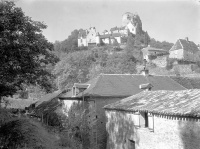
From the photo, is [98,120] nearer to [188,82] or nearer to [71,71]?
[188,82]

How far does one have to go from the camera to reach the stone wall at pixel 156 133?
1350 cm

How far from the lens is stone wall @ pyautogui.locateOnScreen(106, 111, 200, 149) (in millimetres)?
13500

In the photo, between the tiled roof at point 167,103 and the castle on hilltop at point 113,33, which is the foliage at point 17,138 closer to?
the tiled roof at point 167,103

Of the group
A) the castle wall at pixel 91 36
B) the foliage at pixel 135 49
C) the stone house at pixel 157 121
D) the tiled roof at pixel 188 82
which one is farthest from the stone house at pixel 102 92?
the castle wall at pixel 91 36

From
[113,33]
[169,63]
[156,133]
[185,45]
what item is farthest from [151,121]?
[113,33]

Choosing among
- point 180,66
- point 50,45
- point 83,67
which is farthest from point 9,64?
point 180,66

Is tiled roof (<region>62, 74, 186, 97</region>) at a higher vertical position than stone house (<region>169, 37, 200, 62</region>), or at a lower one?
lower

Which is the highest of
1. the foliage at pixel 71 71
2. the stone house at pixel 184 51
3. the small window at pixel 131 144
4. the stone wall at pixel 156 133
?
→ the stone house at pixel 184 51

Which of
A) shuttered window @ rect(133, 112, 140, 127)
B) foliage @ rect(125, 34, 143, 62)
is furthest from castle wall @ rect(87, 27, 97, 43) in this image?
shuttered window @ rect(133, 112, 140, 127)

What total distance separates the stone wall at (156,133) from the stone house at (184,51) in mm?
48074

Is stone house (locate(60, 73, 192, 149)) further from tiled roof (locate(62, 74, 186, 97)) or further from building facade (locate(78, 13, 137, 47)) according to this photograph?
building facade (locate(78, 13, 137, 47))

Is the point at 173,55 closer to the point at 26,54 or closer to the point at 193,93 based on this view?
the point at 193,93

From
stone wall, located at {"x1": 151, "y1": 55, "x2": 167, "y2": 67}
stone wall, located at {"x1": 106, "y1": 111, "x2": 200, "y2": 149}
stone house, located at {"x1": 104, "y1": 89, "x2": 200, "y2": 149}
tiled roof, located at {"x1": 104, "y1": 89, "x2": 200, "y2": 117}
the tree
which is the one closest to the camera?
the tree

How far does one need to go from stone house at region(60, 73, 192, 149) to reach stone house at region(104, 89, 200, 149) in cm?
262
